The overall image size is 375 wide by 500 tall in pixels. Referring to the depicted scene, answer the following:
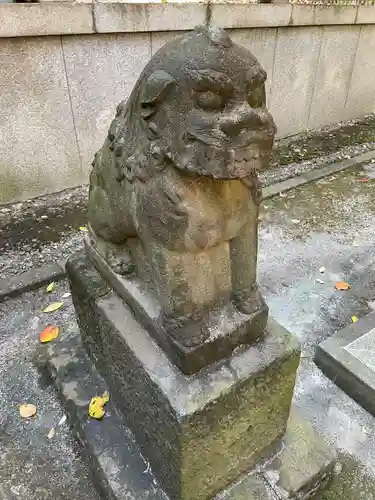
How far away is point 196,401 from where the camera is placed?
157cm

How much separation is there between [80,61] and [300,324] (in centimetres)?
328

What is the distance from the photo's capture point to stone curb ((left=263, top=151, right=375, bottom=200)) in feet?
15.7

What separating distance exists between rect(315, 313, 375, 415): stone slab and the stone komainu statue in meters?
1.09

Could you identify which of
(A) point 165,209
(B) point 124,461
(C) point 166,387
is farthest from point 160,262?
(B) point 124,461

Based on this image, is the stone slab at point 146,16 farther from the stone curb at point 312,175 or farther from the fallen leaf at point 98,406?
the fallen leaf at point 98,406

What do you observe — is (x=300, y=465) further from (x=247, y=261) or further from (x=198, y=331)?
(x=247, y=261)

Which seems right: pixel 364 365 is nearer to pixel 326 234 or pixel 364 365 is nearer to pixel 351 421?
pixel 351 421

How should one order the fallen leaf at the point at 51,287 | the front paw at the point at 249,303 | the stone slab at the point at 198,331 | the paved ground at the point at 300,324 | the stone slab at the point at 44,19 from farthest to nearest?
the stone slab at the point at 44,19, the fallen leaf at the point at 51,287, the paved ground at the point at 300,324, the front paw at the point at 249,303, the stone slab at the point at 198,331

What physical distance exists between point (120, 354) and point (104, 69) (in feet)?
11.2

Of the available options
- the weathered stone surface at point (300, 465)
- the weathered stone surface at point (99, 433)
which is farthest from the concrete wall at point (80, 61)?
the weathered stone surface at point (300, 465)

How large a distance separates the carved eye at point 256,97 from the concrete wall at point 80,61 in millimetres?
3254

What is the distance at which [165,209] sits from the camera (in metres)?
1.41

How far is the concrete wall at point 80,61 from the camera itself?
388 centimetres

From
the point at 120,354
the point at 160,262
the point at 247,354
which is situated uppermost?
the point at 160,262
